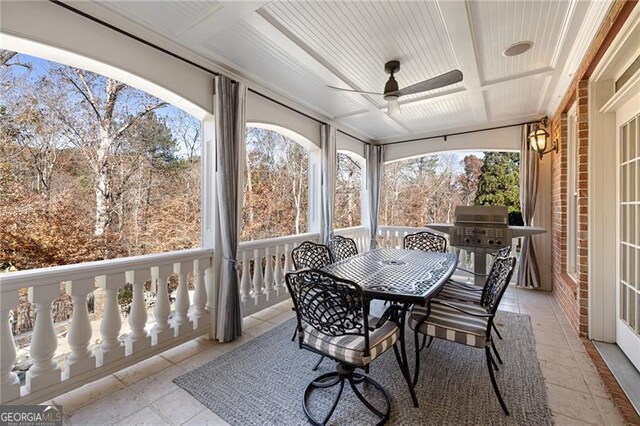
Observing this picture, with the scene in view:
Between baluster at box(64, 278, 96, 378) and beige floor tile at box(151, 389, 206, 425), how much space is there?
64cm

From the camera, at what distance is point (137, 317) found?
2.27 metres

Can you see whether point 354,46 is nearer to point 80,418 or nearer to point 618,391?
point 618,391

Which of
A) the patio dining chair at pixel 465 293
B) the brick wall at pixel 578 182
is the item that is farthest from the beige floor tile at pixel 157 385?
the brick wall at pixel 578 182

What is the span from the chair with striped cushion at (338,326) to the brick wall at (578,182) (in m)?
2.26

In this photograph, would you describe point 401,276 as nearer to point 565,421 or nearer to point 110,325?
point 565,421

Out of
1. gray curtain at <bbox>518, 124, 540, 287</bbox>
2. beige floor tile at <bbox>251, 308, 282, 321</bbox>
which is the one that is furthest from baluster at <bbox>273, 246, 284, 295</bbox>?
gray curtain at <bbox>518, 124, 540, 287</bbox>

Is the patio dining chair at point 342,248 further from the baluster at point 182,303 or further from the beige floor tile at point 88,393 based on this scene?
the beige floor tile at point 88,393

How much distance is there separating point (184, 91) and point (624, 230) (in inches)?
162

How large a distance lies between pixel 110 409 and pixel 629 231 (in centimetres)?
413

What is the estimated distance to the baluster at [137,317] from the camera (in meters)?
2.21

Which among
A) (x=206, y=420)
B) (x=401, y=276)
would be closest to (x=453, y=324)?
(x=401, y=276)

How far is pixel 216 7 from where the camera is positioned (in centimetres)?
198

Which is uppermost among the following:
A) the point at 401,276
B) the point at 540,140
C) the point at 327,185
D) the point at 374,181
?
the point at 540,140

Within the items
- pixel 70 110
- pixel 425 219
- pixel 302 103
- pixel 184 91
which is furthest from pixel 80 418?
pixel 425 219
